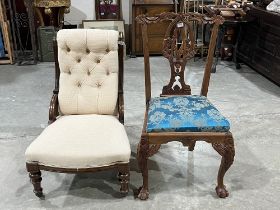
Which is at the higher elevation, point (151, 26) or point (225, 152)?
point (151, 26)

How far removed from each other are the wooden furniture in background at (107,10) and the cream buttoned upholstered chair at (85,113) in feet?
9.93

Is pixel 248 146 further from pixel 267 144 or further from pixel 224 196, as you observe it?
pixel 224 196

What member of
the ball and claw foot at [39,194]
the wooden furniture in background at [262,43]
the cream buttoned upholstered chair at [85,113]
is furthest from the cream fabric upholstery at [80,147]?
the wooden furniture in background at [262,43]

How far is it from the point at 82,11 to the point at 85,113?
10.9 ft

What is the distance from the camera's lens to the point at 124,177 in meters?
1.94

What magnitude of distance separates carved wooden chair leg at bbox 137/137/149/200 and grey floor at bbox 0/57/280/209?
0.16ft

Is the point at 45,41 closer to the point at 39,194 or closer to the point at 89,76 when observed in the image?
the point at 89,76

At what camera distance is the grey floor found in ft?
6.68

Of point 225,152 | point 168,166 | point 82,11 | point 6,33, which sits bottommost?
point 168,166

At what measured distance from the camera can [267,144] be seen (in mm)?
2691

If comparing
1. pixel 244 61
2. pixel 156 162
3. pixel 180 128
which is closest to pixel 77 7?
pixel 244 61

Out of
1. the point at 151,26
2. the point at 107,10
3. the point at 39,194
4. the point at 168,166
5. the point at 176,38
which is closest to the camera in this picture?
the point at 39,194


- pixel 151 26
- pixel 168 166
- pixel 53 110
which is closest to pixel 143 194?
pixel 168 166

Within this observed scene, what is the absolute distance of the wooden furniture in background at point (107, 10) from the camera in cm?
511
